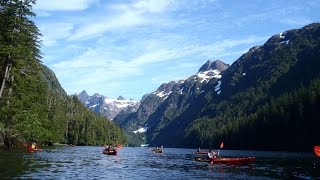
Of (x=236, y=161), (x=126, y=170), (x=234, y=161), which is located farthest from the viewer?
(x=234, y=161)

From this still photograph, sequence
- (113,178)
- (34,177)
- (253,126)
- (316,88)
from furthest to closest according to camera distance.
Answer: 1. (253,126)
2. (316,88)
3. (113,178)
4. (34,177)

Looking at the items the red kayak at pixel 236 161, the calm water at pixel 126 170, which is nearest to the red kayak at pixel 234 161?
the red kayak at pixel 236 161

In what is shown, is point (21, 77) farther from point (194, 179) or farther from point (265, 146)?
point (265, 146)

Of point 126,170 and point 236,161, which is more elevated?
point 236,161

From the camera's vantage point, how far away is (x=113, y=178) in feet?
140

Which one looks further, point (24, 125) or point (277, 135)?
point (277, 135)

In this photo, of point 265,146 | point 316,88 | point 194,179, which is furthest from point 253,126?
point 194,179

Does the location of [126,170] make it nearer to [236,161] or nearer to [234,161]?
[236,161]

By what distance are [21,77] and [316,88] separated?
433 feet

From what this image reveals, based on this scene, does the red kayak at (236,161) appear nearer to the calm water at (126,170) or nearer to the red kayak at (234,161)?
the red kayak at (234,161)

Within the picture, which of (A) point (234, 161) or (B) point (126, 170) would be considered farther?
(A) point (234, 161)

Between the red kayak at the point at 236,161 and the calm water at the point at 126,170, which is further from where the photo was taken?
the red kayak at the point at 236,161

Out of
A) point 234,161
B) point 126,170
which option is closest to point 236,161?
point 234,161

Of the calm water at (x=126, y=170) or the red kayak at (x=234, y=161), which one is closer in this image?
the calm water at (x=126, y=170)
